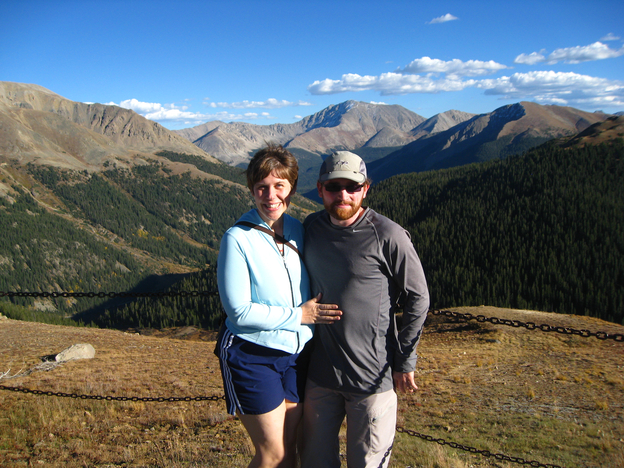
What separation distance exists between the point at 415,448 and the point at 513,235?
114 metres

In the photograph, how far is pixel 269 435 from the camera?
4441 millimetres

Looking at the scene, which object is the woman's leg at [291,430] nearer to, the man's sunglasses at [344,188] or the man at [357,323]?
the man at [357,323]

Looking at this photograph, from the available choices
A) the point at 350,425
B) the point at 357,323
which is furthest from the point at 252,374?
the point at 350,425

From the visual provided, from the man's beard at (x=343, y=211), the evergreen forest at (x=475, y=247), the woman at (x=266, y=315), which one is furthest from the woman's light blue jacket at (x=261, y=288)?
the evergreen forest at (x=475, y=247)

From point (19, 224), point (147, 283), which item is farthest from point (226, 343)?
point (19, 224)

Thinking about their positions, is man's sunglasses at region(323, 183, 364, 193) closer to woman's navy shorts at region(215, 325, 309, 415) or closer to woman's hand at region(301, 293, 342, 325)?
woman's hand at region(301, 293, 342, 325)

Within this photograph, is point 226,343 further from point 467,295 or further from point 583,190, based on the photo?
point 583,190

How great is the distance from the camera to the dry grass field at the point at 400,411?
770 centimetres

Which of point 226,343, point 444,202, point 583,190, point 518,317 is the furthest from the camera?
point 444,202

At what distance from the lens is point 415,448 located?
27.6 ft

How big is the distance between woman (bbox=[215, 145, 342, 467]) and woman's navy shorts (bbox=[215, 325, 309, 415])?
10mm

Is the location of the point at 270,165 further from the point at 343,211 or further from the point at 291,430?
the point at 291,430

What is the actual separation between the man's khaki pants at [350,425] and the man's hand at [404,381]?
144mm

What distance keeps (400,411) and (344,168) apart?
1027 centimetres
